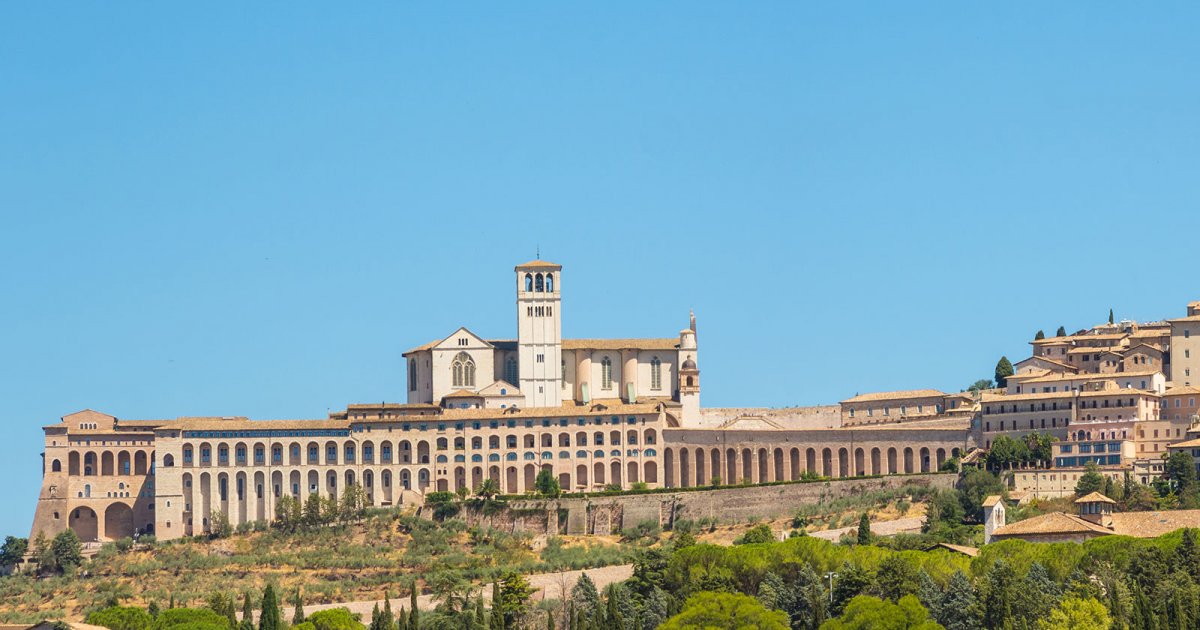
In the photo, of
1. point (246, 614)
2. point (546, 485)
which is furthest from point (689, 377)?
point (246, 614)

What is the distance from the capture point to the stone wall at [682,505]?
12488 cm

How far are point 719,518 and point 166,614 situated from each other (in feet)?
102

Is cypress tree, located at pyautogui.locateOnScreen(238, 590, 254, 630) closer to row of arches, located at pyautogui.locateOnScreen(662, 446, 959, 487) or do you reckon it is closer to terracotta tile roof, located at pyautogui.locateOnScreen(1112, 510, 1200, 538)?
row of arches, located at pyautogui.locateOnScreen(662, 446, 959, 487)

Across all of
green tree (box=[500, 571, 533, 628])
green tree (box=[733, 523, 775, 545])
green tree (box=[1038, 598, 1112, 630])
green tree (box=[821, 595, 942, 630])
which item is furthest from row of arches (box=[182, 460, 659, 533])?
green tree (box=[1038, 598, 1112, 630])

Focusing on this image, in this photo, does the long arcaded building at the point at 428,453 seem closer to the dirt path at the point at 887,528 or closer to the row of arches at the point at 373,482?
the row of arches at the point at 373,482

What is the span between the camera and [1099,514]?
11131 centimetres

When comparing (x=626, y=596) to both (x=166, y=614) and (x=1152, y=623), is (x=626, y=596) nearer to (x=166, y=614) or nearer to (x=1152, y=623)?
(x=166, y=614)

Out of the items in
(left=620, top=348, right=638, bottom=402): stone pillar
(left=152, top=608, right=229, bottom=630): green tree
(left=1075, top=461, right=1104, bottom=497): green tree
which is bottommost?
(left=152, top=608, right=229, bottom=630): green tree

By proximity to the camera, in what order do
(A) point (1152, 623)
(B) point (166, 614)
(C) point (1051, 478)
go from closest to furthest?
(A) point (1152, 623)
(B) point (166, 614)
(C) point (1051, 478)

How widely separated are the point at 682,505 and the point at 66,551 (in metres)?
29.2

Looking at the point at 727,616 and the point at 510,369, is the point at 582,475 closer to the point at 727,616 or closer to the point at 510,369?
the point at 510,369

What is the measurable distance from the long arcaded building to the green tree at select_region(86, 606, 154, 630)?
2481cm

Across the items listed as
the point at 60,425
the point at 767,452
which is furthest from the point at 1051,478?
the point at 60,425

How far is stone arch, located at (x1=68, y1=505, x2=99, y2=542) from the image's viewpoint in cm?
13312
